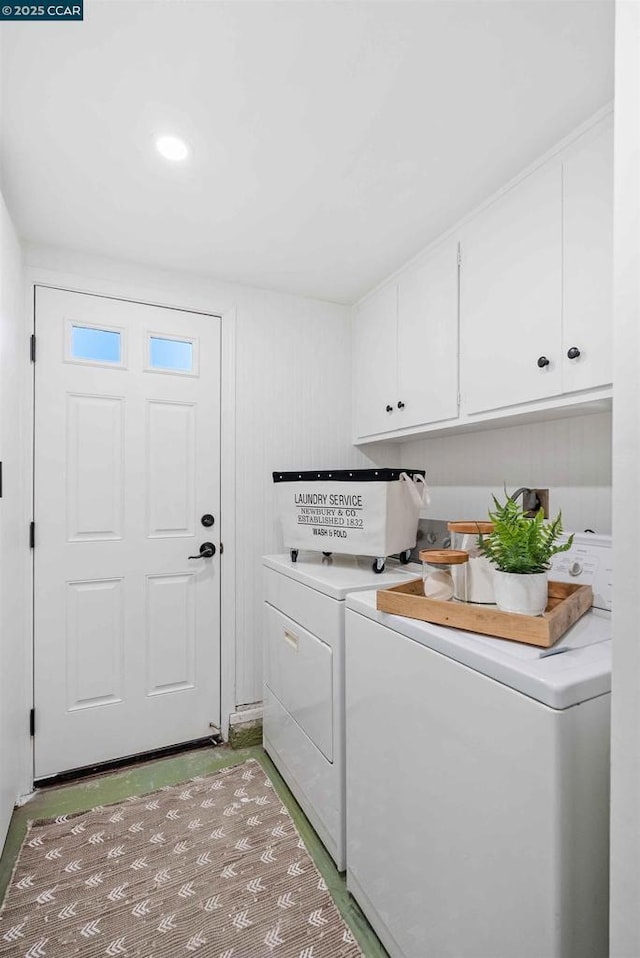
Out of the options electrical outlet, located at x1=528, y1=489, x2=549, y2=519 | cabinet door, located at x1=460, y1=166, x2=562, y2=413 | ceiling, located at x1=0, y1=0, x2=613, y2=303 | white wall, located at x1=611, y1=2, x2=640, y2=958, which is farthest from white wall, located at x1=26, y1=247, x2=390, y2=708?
white wall, located at x1=611, y1=2, x2=640, y2=958

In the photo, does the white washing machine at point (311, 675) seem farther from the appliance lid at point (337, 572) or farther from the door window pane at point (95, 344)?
the door window pane at point (95, 344)

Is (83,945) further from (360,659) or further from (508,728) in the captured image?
(508,728)

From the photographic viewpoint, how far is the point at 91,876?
1.47 m

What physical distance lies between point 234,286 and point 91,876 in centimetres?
248

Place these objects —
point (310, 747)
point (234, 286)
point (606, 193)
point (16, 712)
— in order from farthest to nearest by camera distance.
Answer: point (234, 286) → point (16, 712) → point (310, 747) → point (606, 193)

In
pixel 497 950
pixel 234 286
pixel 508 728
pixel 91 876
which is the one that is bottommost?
pixel 91 876

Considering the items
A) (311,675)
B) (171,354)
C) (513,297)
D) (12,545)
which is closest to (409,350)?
(513,297)

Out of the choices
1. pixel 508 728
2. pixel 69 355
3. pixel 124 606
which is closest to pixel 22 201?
pixel 69 355

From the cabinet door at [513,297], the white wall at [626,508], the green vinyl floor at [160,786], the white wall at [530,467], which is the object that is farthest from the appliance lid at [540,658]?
the green vinyl floor at [160,786]

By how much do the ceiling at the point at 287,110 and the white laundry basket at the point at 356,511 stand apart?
40.4 inches

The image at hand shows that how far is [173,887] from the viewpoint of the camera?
1.42 meters

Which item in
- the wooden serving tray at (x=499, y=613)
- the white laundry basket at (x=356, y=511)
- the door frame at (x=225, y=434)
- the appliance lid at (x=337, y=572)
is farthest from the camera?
the door frame at (x=225, y=434)

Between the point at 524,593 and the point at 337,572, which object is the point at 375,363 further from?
the point at 524,593

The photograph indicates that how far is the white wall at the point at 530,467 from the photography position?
5.21 feet
